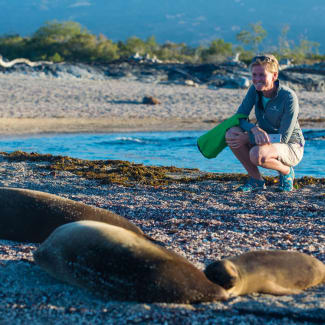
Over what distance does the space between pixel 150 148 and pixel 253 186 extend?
17.7 ft

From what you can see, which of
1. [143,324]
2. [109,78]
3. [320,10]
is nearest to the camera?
[143,324]

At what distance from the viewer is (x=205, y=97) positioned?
68.4 ft

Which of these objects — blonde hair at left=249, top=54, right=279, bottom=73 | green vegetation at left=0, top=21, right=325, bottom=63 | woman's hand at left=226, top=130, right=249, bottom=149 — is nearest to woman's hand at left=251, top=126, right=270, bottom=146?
woman's hand at left=226, top=130, right=249, bottom=149

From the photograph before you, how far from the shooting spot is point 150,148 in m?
11.7

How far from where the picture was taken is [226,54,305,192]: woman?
5699mm

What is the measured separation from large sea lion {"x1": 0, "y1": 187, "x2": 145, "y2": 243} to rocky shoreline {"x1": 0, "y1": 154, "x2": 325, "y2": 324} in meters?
0.11

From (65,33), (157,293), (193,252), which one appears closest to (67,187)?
(193,252)

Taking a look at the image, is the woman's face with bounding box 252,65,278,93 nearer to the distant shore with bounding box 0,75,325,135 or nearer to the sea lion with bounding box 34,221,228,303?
the sea lion with bounding box 34,221,228,303

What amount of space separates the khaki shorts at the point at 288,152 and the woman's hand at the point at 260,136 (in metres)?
0.14

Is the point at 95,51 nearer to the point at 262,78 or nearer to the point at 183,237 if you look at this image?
the point at 262,78

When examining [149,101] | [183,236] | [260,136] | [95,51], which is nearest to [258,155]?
[260,136]

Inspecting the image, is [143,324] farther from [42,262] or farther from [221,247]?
[221,247]

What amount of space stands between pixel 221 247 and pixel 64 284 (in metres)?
1.46

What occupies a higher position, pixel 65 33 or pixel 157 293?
pixel 65 33
